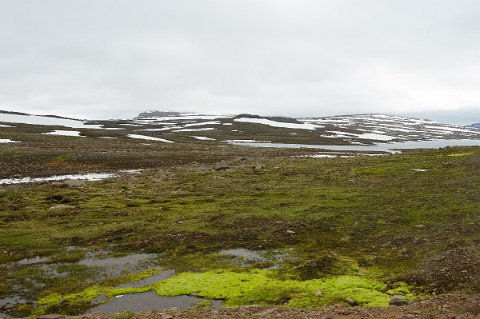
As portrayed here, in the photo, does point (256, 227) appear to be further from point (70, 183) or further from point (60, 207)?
point (70, 183)

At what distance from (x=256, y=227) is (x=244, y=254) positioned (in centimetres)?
488

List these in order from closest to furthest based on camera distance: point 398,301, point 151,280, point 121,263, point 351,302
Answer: point 398,301 → point 351,302 → point 151,280 → point 121,263

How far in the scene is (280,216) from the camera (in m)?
30.7

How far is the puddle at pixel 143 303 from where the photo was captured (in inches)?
661

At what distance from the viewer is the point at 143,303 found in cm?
1741

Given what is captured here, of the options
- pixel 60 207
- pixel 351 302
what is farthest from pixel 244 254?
pixel 60 207

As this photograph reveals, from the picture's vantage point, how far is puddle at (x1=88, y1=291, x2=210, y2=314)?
16797 millimetres

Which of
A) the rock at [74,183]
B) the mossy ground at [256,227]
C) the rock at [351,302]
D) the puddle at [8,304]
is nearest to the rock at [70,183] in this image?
the rock at [74,183]

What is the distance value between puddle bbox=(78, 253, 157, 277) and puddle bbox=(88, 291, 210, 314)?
3.07 m

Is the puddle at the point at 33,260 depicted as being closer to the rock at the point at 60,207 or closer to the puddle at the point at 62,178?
the rock at the point at 60,207

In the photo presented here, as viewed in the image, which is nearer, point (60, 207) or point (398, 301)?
point (398, 301)

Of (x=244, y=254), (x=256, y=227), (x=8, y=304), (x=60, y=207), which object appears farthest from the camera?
(x=60, y=207)

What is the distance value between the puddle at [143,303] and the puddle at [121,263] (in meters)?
3.07

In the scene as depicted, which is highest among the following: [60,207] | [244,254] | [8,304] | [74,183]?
[74,183]
